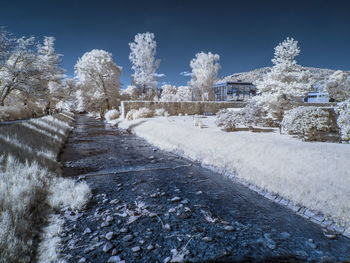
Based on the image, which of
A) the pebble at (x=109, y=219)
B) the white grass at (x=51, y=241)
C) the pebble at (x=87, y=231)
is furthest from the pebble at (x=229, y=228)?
the white grass at (x=51, y=241)

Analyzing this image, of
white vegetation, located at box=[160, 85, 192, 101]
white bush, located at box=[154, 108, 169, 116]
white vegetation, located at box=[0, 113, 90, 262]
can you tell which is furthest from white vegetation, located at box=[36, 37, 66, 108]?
white vegetation, located at box=[0, 113, 90, 262]

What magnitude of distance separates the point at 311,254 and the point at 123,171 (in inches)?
207

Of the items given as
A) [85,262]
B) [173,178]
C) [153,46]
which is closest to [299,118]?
[173,178]

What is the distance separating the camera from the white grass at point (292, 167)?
12.2 feet

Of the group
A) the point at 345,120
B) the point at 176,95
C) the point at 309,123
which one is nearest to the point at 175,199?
the point at 309,123

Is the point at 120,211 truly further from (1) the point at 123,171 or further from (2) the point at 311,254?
(2) the point at 311,254

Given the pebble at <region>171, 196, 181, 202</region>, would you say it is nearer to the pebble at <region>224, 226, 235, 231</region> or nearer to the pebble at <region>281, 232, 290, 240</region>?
the pebble at <region>224, 226, 235, 231</region>

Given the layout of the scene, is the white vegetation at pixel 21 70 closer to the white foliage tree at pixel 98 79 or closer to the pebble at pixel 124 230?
the white foliage tree at pixel 98 79

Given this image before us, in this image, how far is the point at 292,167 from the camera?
486 cm

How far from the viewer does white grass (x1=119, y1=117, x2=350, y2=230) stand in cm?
371

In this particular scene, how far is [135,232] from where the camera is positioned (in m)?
3.11

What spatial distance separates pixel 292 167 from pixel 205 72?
33553mm

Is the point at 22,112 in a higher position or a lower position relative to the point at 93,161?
higher

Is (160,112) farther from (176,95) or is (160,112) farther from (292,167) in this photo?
(176,95)
